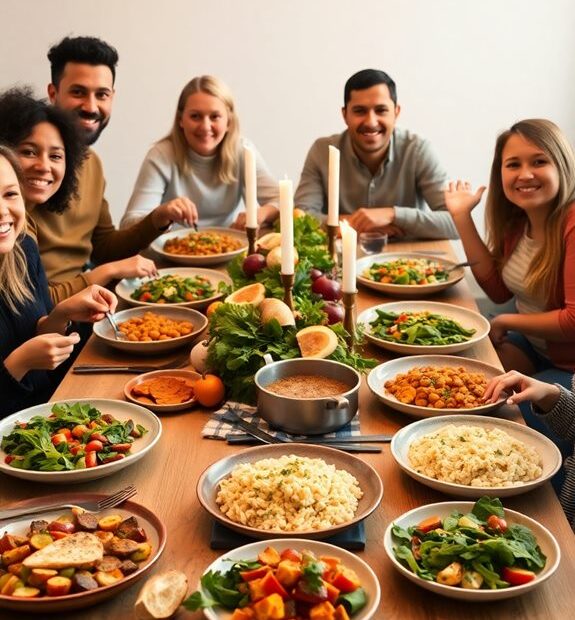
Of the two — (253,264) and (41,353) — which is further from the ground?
(253,264)

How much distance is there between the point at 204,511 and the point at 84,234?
6.76 ft

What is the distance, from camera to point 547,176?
2660 mm

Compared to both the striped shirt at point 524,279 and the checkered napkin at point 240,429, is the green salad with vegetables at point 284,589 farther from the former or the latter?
the striped shirt at point 524,279

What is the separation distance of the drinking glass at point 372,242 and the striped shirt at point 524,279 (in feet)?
1.42

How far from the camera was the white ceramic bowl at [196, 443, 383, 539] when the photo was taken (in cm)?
129

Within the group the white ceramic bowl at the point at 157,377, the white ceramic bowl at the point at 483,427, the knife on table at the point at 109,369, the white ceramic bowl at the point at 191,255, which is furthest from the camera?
the white ceramic bowl at the point at 191,255

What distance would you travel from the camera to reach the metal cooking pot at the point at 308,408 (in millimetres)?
1633

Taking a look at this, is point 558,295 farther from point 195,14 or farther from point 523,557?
point 195,14

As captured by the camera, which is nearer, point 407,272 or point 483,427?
point 483,427

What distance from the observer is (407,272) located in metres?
2.65

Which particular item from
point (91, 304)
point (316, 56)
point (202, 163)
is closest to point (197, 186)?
point (202, 163)

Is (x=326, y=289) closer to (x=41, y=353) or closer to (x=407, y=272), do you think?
(x=407, y=272)

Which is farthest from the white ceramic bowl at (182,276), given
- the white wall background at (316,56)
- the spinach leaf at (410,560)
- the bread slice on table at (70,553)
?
the white wall background at (316,56)

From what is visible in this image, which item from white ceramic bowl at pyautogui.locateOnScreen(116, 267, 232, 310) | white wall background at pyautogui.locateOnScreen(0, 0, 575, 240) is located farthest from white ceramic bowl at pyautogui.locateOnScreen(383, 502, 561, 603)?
white wall background at pyautogui.locateOnScreen(0, 0, 575, 240)
